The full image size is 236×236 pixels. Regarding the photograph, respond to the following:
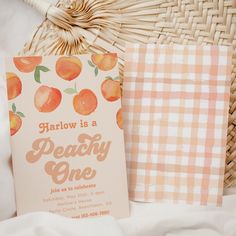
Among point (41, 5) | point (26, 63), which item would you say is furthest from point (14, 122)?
point (41, 5)

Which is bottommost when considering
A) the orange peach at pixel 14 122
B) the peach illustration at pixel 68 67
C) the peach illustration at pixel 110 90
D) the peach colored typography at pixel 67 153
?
the peach colored typography at pixel 67 153

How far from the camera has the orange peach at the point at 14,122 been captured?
2.63ft

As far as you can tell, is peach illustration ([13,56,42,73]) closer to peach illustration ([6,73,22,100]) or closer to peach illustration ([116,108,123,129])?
peach illustration ([6,73,22,100])

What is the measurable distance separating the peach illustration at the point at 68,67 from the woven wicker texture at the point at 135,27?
0.08 metres

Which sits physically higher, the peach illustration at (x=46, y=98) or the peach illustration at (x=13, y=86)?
the peach illustration at (x=13, y=86)

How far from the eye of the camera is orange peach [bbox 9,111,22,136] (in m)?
0.80

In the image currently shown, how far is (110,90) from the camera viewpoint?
0.84 meters

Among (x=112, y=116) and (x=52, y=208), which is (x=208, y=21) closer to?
(x=112, y=116)

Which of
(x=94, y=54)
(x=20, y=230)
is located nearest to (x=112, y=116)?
(x=94, y=54)

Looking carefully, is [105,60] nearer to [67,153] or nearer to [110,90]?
[110,90]

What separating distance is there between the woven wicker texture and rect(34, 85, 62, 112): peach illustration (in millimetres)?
126

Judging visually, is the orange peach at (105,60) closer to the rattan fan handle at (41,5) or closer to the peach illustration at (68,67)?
the peach illustration at (68,67)

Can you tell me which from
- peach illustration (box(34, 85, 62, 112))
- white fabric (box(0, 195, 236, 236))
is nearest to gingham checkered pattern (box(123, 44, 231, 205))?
white fabric (box(0, 195, 236, 236))

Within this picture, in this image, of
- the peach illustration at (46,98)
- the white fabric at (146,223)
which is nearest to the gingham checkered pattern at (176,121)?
the white fabric at (146,223)
